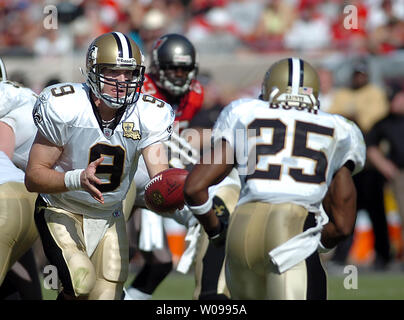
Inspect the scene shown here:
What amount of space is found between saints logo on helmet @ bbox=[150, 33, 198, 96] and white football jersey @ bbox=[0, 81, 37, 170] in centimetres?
135

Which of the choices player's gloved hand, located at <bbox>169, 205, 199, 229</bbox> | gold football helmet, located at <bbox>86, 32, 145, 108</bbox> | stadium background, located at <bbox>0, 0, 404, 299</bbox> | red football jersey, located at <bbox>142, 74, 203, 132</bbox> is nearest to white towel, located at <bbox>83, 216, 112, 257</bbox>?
gold football helmet, located at <bbox>86, 32, 145, 108</bbox>

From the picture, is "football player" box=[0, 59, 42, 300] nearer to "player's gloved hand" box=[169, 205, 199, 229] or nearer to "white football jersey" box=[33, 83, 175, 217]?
"white football jersey" box=[33, 83, 175, 217]

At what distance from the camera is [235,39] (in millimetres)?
11172

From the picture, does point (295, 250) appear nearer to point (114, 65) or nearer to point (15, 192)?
point (114, 65)

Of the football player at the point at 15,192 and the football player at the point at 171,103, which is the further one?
the football player at the point at 171,103

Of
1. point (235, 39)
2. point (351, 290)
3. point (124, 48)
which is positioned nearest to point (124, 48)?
point (124, 48)

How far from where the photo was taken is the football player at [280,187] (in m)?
3.66

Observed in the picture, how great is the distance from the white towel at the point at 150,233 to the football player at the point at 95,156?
1604 millimetres

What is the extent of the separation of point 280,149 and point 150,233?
2.35m

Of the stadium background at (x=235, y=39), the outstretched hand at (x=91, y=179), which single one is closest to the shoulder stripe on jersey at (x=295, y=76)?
the outstretched hand at (x=91, y=179)

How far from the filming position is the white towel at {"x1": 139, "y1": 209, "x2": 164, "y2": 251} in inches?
233

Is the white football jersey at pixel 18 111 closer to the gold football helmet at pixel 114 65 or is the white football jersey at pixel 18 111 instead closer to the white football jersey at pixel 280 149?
the gold football helmet at pixel 114 65
